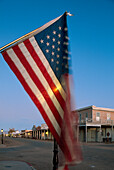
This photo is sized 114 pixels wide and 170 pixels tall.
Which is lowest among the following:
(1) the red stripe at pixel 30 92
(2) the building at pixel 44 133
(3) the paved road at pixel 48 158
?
(2) the building at pixel 44 133

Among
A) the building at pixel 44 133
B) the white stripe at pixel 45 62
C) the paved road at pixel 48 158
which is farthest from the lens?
the building at pixel 44 133

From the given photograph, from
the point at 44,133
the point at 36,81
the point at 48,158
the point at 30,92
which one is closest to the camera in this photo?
the point at 30,92

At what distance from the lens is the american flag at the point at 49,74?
15.6 feet

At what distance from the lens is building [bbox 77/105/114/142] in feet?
118

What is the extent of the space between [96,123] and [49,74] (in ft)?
103

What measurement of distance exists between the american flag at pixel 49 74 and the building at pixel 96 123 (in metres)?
30.7

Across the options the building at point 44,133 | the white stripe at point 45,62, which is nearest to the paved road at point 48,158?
the white stripe at point 45,62

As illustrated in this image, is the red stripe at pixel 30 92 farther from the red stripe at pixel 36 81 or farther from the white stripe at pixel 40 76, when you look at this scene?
the white stripe at pixel 40 76

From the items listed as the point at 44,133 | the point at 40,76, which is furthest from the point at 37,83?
the point at 44,133

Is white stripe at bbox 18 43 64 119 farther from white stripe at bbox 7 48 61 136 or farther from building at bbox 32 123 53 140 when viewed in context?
building at bbox 32 123 53 140

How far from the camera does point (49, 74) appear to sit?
506 cm

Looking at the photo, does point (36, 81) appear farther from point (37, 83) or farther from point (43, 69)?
point (43, 69)

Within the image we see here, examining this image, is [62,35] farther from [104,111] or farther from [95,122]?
[104,111]

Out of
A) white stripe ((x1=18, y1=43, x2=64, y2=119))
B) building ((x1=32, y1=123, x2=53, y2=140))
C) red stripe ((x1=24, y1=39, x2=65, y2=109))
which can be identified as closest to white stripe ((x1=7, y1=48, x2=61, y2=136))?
white stripe ((x1=18, y1=43, x2=64, y2=119))
